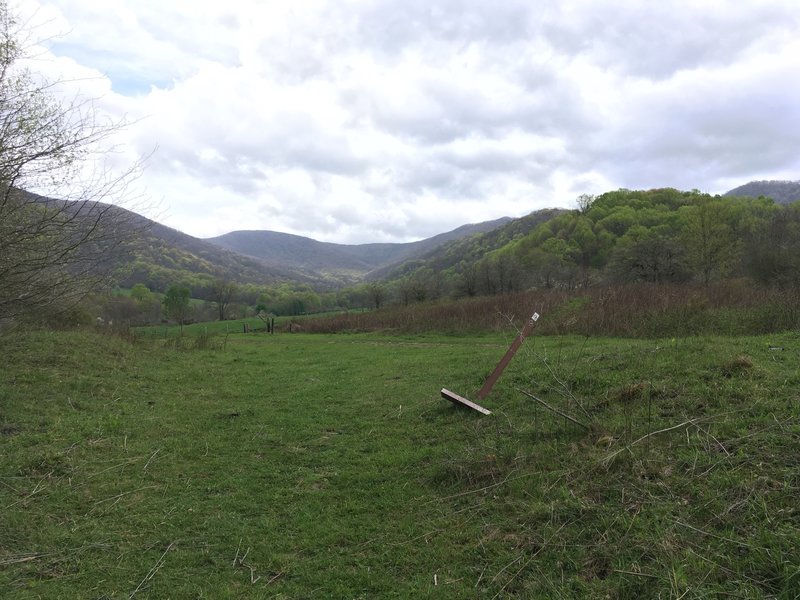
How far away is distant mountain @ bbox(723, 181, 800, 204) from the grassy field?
189 meters

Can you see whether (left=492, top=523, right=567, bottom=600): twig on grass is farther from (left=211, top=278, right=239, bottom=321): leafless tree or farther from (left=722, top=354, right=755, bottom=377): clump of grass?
(left=211, top=278, right=239, bottom=321): leafless tree

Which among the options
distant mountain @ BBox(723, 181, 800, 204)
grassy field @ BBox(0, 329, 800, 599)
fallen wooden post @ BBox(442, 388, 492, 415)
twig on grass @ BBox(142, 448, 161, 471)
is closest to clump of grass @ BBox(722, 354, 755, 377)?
grassy field @ BBox(0, 329, 800, 599)

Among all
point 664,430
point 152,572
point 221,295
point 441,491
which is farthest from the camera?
point 221,295

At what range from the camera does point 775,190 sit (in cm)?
17225

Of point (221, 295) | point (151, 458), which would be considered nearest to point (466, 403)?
point (151, 458)

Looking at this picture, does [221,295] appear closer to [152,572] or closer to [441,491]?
[441,491]

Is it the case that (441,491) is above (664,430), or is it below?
below

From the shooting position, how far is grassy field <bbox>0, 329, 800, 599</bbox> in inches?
130

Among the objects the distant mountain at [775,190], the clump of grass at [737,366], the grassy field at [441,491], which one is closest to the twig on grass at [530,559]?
the grassy field at [441,491]

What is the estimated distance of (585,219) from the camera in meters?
Answer: 98.9

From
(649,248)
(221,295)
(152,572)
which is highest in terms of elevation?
(649,248)

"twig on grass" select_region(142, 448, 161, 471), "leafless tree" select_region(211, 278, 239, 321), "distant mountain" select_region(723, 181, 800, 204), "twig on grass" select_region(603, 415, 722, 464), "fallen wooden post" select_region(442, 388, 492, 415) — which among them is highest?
"distant mountain" select_region(723, 181, 800, 204)

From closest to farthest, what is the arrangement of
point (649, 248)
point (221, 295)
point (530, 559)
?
1. point (530, 559)
2. point (649, 248)
3. point (221, 295)

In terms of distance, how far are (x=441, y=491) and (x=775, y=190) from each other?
22444cm
